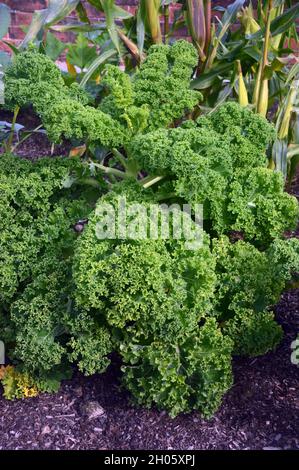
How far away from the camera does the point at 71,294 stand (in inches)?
86.0

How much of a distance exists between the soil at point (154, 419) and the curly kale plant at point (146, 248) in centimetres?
7

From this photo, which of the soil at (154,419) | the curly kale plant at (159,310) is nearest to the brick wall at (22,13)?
the curly kale plant at (159,310)

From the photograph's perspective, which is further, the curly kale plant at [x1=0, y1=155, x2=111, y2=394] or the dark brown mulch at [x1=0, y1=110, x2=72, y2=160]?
the dark brown mulch at [x1=0, y1=110, x2=72, y2=160]

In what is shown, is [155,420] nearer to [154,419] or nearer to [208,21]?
[154,419]

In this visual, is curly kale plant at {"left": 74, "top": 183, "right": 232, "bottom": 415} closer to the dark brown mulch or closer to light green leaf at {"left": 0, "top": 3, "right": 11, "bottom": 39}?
light green leaf at {"left": 0, "top": 3, "right": 11, "bottom": 39}

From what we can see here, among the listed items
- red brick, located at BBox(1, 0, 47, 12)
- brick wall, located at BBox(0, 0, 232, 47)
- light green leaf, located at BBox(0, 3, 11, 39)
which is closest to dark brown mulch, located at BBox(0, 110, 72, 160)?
light green leaf, located at BBox(0, 3, 11, 39)

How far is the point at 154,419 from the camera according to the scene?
223cm

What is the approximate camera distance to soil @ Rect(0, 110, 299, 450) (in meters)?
2.14

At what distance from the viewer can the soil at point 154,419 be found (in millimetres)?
2143

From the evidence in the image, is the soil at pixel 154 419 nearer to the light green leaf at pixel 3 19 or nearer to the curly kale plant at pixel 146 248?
the curly kale plant at pixel 146 248

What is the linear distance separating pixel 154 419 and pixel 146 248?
66cm

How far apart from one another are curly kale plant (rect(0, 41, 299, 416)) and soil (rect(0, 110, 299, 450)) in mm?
70

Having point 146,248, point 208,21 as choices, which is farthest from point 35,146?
point 146,248
